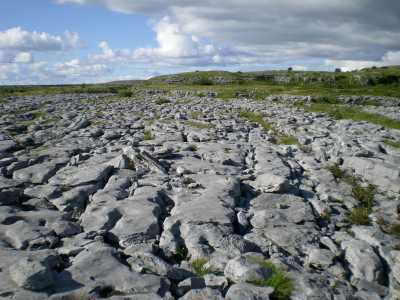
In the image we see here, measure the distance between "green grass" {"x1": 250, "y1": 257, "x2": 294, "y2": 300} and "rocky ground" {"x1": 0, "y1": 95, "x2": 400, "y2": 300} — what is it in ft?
0.09

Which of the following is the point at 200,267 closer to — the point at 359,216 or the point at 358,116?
the point at 359,216

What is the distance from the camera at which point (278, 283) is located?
343 inches

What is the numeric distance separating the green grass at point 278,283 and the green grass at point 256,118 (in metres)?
22.0

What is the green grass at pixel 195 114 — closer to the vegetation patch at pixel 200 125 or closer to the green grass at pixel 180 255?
the vegetation patch at pixel 200 125

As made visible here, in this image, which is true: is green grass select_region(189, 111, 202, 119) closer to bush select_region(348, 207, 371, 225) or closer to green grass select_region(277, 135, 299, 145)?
green grass select_region(277, 135, 299, 145)

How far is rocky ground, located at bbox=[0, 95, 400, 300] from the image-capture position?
860 cm

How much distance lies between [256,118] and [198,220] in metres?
25.9

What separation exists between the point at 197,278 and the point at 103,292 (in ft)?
6.89

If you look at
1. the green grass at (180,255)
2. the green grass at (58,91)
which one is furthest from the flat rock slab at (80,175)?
the green grass at (58,91)

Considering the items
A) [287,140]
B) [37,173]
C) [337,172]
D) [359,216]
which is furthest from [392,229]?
[37,173]

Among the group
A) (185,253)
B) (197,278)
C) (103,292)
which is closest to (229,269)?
(197,278)

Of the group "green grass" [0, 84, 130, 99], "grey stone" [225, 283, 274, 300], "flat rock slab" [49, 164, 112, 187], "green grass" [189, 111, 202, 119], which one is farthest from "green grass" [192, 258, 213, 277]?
"green grass" [0, 84, 130, 99]

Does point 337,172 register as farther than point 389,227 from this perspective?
Yes

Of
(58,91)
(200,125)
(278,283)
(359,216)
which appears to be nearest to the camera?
(278,283)
